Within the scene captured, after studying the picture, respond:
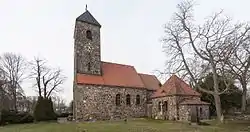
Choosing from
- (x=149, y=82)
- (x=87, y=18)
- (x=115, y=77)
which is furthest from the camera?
(x=149, y=82)

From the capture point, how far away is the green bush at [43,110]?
124ft

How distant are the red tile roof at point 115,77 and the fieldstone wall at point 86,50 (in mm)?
1098

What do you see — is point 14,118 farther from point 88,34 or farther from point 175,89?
point 175,89

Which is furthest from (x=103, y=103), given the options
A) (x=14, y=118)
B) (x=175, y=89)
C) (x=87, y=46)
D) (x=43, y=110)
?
(x=14, y=118)

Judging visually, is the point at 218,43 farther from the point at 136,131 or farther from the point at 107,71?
the point at 107,71

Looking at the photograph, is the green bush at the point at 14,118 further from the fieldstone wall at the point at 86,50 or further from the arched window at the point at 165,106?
the arched window at the point at 165,106

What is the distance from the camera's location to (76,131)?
2027 centimetres

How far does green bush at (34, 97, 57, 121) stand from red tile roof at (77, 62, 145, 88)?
6.66 m

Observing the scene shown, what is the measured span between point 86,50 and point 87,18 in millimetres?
4376

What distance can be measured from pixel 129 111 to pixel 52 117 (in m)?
10.3

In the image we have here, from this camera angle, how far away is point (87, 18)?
127 feet

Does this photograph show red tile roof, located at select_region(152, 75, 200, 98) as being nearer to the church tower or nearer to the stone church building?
the stone church building

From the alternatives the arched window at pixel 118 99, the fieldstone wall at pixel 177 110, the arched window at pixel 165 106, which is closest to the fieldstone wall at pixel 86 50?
the arched window at pixel 118 99

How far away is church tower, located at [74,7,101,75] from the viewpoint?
37469mm
